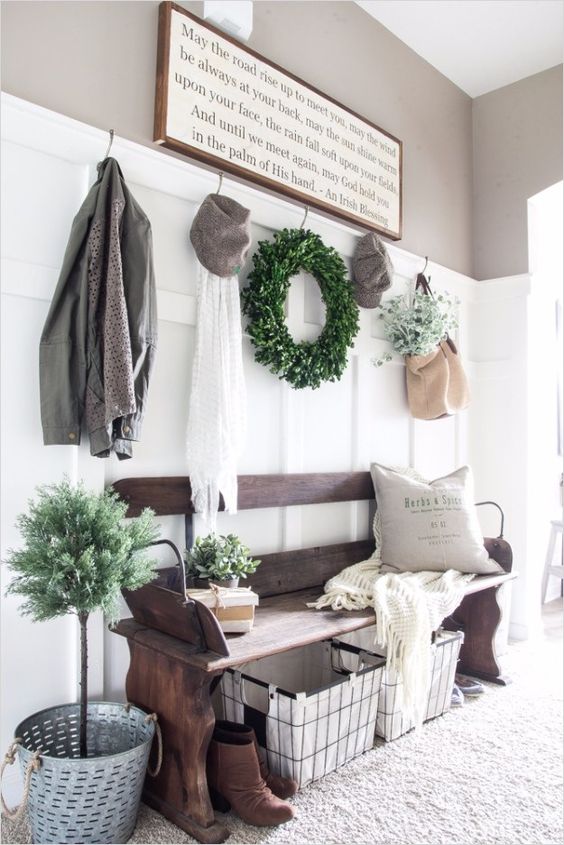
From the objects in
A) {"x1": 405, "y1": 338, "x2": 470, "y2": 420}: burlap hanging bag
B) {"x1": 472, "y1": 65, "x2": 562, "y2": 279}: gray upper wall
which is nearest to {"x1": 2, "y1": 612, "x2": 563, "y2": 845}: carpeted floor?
{"x1": 405, "y1": 338, "x2": 470, "y2": 420}: burlap hanging bag

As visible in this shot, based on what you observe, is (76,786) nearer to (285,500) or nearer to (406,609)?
(406,609)

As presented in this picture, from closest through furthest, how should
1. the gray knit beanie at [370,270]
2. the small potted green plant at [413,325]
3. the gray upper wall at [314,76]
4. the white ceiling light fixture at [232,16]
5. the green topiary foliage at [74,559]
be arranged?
the green topiary foliage at [74,559] → the gray upper wall at [314,76] → the white ceiling light fixture at [232,16] → the gray knit beanie at [370,270] → the small potted green plant at [413,325]

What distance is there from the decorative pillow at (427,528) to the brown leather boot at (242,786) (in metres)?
1.11

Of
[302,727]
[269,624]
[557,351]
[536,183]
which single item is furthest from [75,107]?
[557,351]

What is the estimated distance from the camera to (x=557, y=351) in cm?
450

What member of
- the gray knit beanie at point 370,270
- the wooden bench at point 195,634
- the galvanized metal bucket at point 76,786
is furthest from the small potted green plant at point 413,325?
the galvanized metal bucket at point 76,786

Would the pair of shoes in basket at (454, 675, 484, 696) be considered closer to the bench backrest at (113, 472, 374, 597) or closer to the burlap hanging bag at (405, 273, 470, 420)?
the bench backrest at (113, 472, 374, 597)

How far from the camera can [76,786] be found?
1670mm

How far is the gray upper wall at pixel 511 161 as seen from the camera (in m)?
3.71

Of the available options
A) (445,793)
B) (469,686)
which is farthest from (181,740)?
(469,686)

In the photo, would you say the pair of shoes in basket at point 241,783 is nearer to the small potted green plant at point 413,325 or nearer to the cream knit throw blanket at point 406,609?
the cream knit throw blanket at point 406,609

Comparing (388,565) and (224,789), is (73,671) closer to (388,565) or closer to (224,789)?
(224,789)

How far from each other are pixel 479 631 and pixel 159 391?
72.6 inches

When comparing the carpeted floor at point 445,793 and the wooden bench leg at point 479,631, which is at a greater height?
the wooden bench leg at point 479,631
